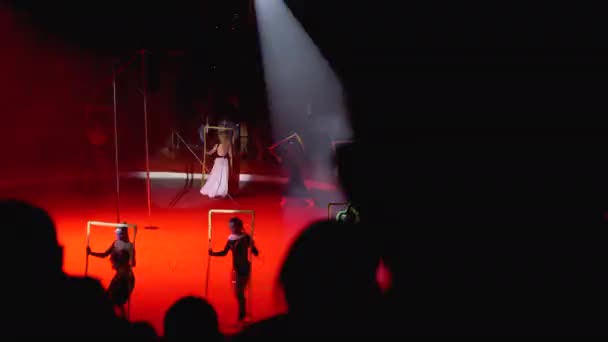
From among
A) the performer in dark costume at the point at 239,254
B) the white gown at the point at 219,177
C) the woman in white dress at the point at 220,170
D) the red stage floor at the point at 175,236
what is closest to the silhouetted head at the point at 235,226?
the performer in dark costume at the point at 239,254

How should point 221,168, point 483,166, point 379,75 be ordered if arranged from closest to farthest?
1. point 483,166
2. point 379,75
3. point 221,168

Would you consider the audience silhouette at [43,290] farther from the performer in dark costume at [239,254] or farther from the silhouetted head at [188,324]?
the performer in dark costume at [239,254]

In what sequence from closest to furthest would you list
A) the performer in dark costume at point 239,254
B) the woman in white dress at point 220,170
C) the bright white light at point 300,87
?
1. the performer in dark costume at point 239,254
2. the woman in white dress at point 220,170
3. the bright white light at point 300,87

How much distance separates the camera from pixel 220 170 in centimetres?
1059

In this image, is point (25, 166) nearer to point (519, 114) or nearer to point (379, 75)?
point (379, 75)

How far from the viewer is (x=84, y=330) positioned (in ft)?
4.68

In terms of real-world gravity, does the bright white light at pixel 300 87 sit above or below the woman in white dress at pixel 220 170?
above

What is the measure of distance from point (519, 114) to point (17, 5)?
1289cm

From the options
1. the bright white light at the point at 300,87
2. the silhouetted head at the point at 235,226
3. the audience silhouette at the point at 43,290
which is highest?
the bright white light at the point at 300,87

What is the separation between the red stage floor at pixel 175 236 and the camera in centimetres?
518

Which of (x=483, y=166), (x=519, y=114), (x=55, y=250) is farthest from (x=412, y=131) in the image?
(x=55, y=250)

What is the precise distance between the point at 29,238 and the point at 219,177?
9206mm

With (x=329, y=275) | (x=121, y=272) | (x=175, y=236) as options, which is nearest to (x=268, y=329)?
(x=329, y=275)

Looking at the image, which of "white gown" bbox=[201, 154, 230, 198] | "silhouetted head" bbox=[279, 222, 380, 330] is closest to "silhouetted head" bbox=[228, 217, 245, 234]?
"silhouetted head" bbox=[279, 222, 380, 330]
